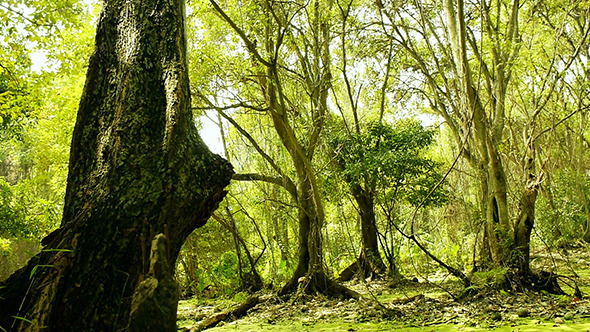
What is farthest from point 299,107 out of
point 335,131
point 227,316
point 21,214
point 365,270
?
point 21,214

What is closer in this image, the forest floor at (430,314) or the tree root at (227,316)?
the forest floor at (430,314)

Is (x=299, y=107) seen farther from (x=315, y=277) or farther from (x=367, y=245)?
(x=367, y=245)

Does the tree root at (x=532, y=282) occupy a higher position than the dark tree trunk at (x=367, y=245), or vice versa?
the dark tree trunk at (x=367, y=245)

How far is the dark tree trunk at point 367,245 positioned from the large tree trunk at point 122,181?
615cm

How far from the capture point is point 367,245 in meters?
8.06

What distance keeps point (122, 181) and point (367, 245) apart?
6812 millimetres

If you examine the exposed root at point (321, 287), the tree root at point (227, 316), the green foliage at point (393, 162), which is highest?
the green foliage at point (393, 162)

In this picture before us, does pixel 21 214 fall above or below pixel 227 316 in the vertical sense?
above

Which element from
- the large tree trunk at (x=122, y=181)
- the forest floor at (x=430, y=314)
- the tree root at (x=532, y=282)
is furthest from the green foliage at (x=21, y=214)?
the tree root at (x=532, y=282)

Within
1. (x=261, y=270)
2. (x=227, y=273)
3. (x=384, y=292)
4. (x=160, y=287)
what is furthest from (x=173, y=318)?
(x=261, y=270)

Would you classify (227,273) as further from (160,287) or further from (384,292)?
(160,287)

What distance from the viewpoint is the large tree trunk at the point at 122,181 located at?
59.5 inches

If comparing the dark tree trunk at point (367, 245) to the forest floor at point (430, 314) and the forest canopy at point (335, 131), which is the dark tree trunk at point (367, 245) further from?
the forest floor at point (430, 314)

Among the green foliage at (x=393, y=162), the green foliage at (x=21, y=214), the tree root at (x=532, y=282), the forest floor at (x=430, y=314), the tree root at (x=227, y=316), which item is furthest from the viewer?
the green foliage at (x=393, y=162)
